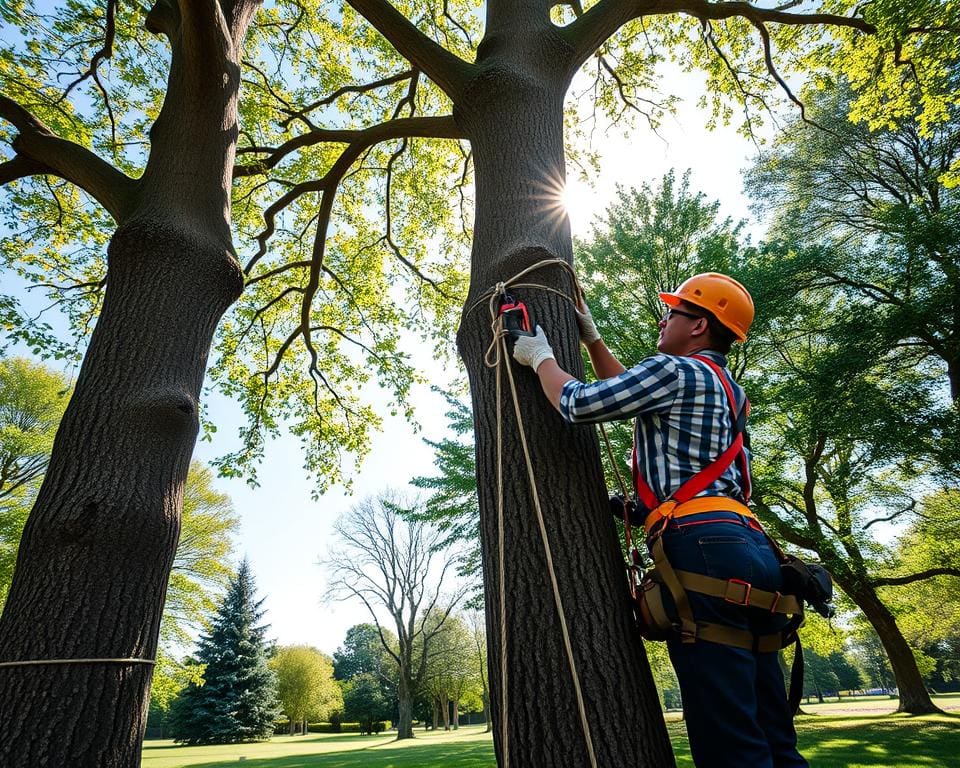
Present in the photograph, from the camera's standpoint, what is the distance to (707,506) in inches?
70.8

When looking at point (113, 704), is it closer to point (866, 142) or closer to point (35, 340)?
point (35, 340)

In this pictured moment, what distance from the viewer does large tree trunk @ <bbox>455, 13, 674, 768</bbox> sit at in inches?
66.5

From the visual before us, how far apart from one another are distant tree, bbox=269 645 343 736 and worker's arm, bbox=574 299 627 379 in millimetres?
48301

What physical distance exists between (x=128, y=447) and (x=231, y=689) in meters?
39.6

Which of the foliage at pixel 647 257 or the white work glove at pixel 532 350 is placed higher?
the foliage at pixel 647 257

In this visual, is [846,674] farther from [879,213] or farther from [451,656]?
[879,213]

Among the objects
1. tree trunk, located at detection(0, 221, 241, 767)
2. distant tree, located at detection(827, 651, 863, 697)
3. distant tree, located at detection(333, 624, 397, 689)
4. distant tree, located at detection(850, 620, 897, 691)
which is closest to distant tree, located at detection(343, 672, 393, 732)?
distant tree, located at detection(333, 624, 397, 689)

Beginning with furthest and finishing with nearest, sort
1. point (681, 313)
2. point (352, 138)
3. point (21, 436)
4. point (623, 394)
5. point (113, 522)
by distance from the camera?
point (21, 436) < point (352, 138) < point (113, 522) < point (681, 313) < point (623, 394)

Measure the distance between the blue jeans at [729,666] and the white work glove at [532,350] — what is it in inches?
31.8

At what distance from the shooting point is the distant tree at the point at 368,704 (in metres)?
42.1

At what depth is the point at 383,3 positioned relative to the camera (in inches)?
142

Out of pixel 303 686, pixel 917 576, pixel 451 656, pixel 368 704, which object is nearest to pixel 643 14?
pixel 917 576

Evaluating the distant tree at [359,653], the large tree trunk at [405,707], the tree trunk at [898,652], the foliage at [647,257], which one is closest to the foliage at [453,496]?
the foliage at [647,257]

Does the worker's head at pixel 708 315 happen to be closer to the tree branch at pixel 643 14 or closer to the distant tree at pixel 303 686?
the tree branch at pixel 643 14
